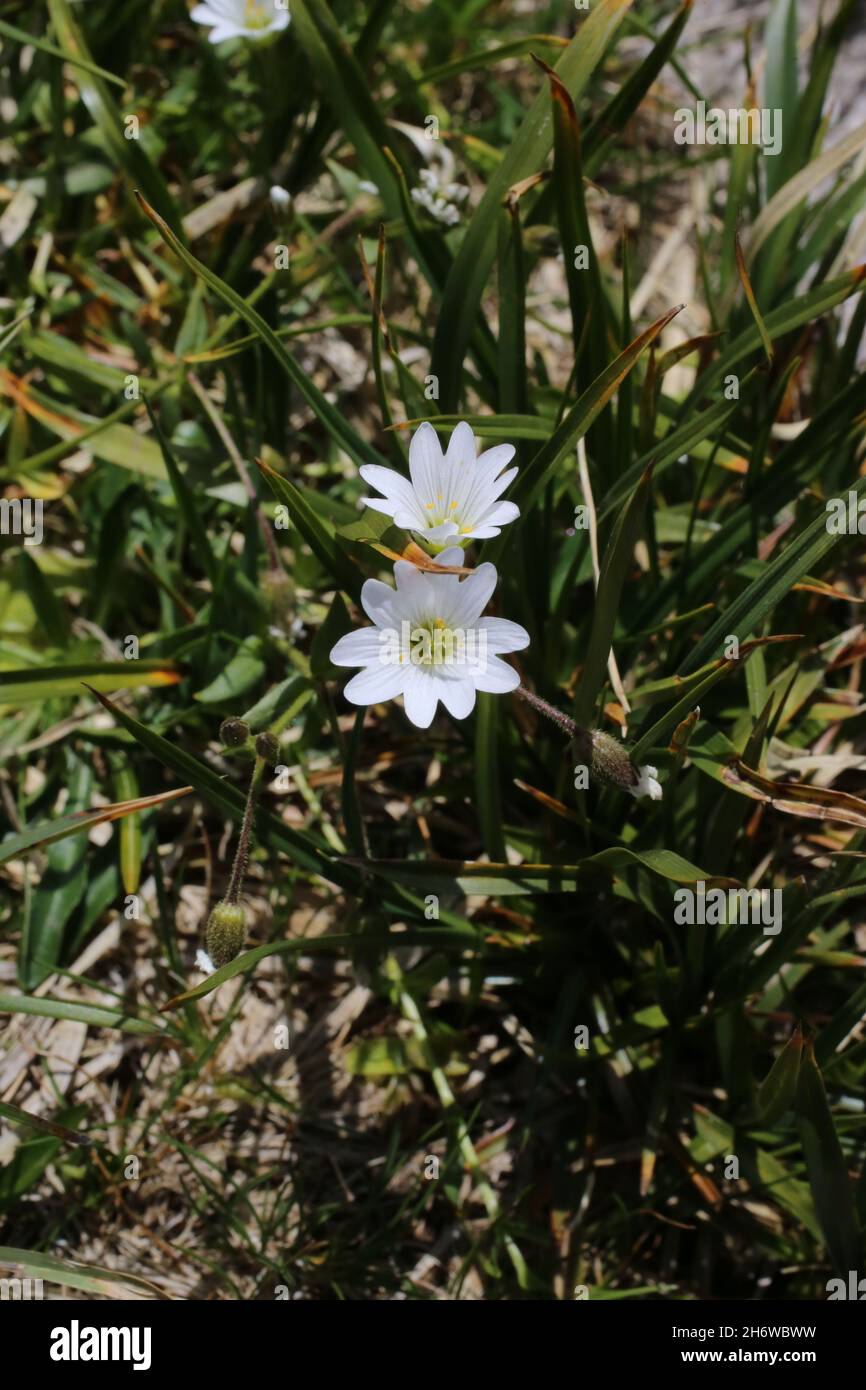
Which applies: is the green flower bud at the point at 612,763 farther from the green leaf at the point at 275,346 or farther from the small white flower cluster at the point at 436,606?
the green leaf at the point at 275,346

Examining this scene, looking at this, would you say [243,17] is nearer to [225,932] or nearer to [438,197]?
[438,197]

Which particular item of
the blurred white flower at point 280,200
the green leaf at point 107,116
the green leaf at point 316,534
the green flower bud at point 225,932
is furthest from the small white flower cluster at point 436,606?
the green leaf at point 107,116

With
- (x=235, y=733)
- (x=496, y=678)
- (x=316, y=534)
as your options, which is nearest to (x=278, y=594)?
(x=316, y=534)

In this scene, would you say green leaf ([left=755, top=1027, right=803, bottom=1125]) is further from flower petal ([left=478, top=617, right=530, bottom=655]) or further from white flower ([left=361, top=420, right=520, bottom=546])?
white flower ([left=361, top=420, right=520, bottom=546])

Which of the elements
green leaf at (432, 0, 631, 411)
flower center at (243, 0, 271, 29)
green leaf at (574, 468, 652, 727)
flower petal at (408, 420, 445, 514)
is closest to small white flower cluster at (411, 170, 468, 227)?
green leaf at (432, 0, 631, 411)

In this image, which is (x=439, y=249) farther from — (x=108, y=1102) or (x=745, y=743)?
(x=108, y=1102)
